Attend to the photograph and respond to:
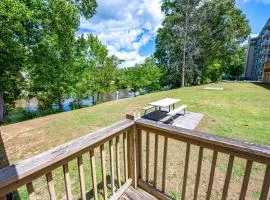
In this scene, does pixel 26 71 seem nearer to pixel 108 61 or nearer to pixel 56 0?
pixel 56 0

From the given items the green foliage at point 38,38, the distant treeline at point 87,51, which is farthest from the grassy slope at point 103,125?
the distant treeline at point 87,51

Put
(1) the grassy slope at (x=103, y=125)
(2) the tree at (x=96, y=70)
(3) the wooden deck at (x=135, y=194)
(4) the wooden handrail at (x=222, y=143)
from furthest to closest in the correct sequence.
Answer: (2) the tree at (x=96, y=70) → (1) the grassy slope at (x=103, y=125) → (3) the wooden deck at (x=135, y=194) → (4) the wooden handrail at (x=222, y=143)

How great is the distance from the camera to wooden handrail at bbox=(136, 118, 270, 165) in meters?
1.51

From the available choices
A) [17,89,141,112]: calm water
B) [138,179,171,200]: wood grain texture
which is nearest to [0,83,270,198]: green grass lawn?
[138,179,171,200]: wood grain texture

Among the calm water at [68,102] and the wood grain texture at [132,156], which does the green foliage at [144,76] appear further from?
the wood grain texture at [132,156]

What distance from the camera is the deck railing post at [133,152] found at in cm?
250

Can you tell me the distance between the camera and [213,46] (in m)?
19.5

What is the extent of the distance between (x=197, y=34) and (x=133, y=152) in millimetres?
18935

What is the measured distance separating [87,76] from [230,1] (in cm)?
1678

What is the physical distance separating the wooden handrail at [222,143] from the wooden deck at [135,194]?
1.14 metres

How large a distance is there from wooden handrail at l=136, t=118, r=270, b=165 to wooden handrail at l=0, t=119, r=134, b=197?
707 mm

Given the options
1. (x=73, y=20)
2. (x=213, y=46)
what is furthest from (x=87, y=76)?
(x=213, y=46)

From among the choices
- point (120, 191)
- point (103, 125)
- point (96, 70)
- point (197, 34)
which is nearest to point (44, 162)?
point (120, 191)

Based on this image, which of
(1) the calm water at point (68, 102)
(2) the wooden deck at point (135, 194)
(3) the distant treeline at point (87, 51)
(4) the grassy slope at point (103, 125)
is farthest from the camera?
(1) the calm water at point (68, 102)
